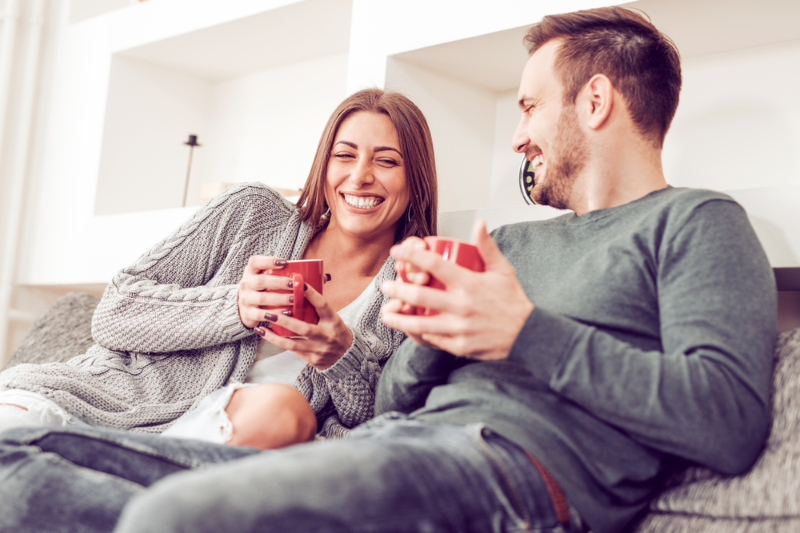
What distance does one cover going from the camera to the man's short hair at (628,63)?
3.84 feet

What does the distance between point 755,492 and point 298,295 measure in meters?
0.71

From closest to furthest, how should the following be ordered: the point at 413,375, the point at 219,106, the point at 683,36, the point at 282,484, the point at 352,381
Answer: the point at 282,484, the point at 413,375, the point at 352,381, the point at 683,36, the point at 219,106

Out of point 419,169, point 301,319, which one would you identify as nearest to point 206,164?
point 419,169

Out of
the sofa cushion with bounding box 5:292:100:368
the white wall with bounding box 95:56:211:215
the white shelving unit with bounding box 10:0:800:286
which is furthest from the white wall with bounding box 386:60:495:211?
the white wall with bounding box 95:56:211:215

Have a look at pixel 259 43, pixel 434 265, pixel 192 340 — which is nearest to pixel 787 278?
pixel 434 265

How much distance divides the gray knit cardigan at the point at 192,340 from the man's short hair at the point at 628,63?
1.97 ft

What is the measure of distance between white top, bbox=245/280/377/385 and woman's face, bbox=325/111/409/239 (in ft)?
0.62

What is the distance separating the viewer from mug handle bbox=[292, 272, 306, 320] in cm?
117

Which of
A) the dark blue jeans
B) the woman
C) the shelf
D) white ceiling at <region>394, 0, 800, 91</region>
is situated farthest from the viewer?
the shelf

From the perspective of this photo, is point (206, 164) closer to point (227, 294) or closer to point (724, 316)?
point (227, 294)

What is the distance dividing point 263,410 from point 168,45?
2070 mm

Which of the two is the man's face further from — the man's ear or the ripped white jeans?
the ripped white jeans

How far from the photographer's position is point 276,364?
1.48 m

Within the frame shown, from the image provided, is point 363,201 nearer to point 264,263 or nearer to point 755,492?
point 264,263
